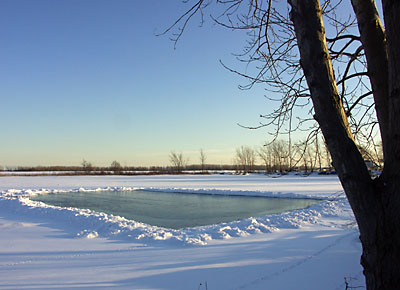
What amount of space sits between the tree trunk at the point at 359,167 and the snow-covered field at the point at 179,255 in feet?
9.67

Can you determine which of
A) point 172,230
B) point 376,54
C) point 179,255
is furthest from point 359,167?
point 172,230

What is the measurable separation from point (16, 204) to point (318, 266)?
548 inches

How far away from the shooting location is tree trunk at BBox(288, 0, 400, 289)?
4.89 feet

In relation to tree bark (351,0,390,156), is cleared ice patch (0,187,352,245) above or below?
below

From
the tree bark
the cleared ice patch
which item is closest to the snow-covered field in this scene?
the cleared ice patch

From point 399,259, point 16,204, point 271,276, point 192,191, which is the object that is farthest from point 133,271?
point 192,191

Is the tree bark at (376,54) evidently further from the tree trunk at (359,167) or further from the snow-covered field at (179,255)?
the snow-covered field at (179,255)

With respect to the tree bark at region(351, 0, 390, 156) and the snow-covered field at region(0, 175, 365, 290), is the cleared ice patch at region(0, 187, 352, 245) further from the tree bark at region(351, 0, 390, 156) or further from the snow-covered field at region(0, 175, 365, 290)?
the tree bark at region(351, 0, 390, 156)

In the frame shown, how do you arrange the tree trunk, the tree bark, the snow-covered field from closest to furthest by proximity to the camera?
the tree trunk
the tree bark
the snow-covered field

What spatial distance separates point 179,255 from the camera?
19.3ft

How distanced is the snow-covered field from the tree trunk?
9.67 feet

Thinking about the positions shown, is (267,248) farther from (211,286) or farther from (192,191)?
(192,191)

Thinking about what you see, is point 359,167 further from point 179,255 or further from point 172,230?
point 172,230

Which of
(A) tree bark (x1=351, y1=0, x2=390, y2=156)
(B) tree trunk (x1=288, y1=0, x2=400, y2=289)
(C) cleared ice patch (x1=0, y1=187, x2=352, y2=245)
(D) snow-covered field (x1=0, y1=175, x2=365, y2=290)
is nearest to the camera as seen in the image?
(B) tree trunk (x1=288, y1=0, x2=400, y2=289)
